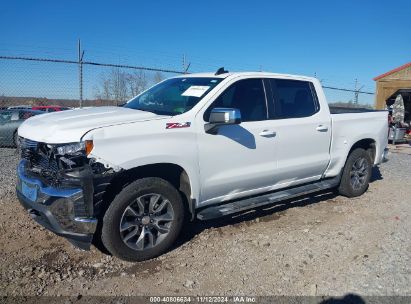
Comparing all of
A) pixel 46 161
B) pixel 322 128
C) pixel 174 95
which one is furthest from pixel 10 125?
pixel 322 128

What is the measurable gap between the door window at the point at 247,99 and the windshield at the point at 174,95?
20 centimetres

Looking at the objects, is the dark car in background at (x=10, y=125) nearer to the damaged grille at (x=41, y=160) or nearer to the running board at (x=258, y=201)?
the damaged grille at (x=41, y=160)

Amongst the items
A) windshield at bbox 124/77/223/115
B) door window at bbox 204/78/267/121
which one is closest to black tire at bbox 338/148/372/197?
door window at bbox 204/78/267/121

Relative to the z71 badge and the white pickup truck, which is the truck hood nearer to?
the white pickup truck

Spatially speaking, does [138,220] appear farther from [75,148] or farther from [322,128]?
[322,128]

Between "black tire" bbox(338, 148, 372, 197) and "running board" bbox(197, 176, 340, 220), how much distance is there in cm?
31

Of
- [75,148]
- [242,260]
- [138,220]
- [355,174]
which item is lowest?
[242,260]

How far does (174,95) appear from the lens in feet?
14.4

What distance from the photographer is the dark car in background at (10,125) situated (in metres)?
10.3

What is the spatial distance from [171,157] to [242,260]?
1.31 metres

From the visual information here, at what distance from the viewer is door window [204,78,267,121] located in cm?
422

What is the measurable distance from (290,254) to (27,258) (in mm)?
2742

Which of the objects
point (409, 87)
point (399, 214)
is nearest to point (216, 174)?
point (399, 214)

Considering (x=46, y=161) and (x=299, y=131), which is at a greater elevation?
(x=299, y=131)
